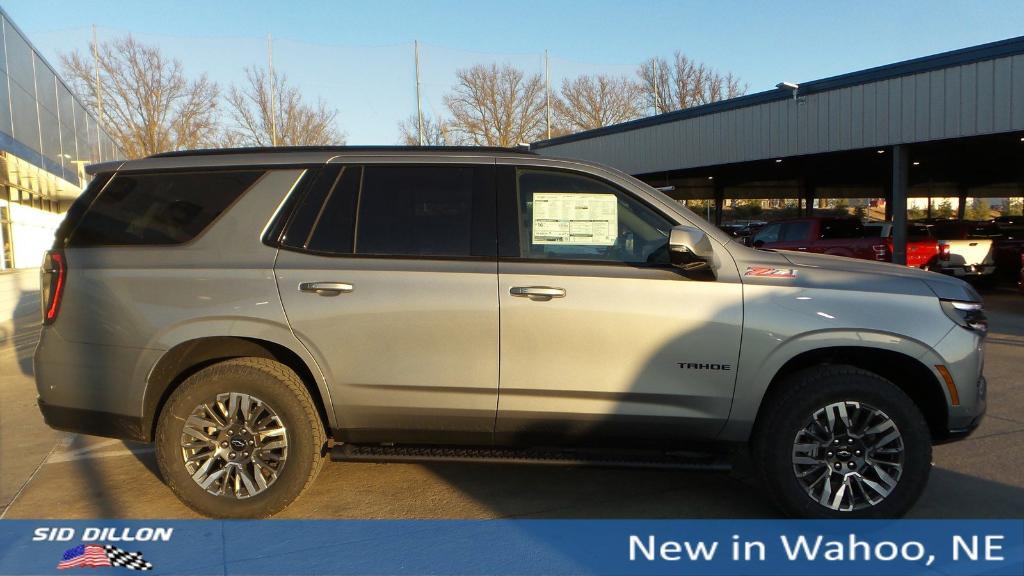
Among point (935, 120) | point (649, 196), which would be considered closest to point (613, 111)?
point (935, 120)

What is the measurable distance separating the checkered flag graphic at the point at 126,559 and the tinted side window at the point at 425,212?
1.86 meters

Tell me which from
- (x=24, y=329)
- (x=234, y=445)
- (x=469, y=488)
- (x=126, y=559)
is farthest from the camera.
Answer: (x=24, y=329)

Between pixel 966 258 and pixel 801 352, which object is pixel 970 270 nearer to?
pixel 966 258

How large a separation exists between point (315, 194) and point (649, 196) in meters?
1.85

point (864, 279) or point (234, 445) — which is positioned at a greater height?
point (864, 279)

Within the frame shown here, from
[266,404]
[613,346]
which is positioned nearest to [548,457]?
[613,346]

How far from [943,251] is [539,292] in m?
13.7

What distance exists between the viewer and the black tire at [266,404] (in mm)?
3883

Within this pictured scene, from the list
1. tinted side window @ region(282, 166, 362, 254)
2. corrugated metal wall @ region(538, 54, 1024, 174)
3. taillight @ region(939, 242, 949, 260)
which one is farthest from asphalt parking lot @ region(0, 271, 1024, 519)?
taillight @ region(939, 242, 949, 260)

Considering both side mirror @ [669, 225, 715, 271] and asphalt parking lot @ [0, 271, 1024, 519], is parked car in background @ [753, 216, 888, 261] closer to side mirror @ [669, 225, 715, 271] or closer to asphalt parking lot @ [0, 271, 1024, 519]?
asphalt parking lot @ [0, 271, 1024, 519]

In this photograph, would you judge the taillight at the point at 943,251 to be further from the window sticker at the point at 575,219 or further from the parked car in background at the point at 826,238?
the window sticker at the point at 575,219

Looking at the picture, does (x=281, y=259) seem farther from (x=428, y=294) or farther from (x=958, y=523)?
(x=958, y=523)

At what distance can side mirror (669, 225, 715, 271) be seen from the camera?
3.62 metres

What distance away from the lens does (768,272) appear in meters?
Answer: 3.80
